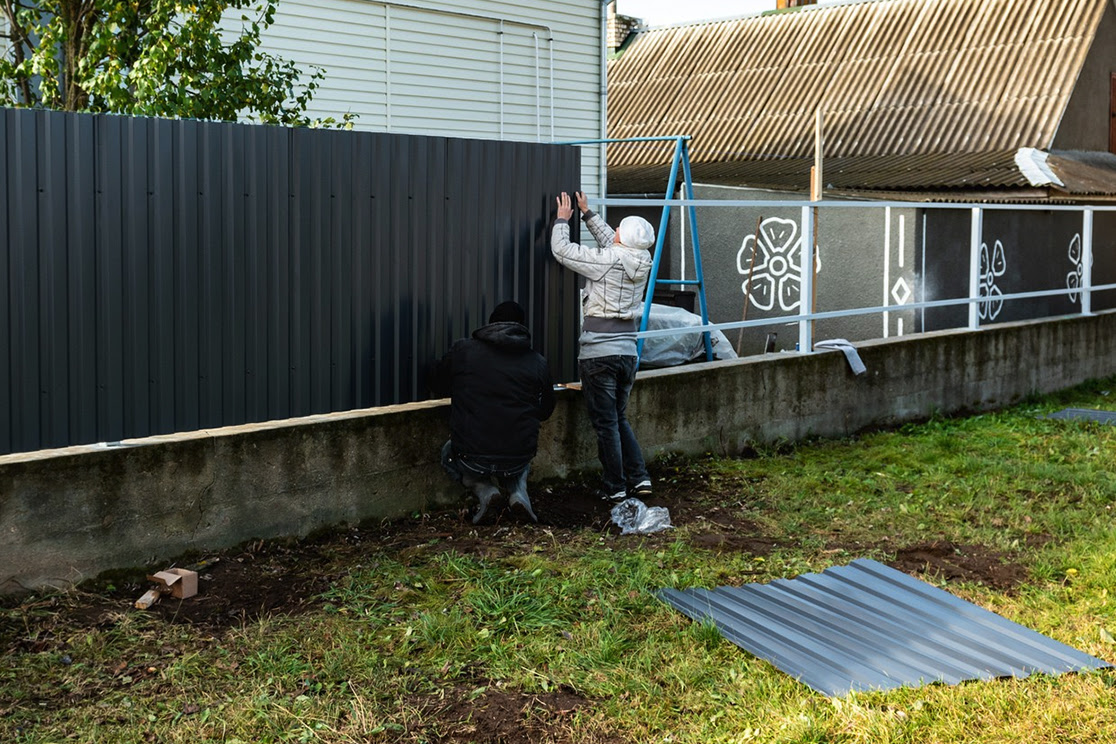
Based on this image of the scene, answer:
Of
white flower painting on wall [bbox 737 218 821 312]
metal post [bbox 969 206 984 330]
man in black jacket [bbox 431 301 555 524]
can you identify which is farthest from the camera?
white flower painting on wall [bbox 737 218 821 312]

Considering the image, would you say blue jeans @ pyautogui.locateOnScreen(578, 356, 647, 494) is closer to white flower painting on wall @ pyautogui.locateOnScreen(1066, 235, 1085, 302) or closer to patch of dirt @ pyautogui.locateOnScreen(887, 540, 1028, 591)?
patch of dirt @ pyautogui.locateOnScreen(887, 540, 1028, 591)

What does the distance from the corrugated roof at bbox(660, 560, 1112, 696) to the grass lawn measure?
114 millimetres

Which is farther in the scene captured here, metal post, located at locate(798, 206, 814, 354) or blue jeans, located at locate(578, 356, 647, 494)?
metal post, located at locate(798, 206, 814, 354)

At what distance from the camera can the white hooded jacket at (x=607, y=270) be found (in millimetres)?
7305

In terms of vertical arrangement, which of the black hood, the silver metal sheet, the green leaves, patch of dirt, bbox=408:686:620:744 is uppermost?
the green leaves

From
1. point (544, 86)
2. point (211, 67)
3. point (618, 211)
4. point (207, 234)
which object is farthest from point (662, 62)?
point (207, 234)

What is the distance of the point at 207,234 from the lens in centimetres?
601

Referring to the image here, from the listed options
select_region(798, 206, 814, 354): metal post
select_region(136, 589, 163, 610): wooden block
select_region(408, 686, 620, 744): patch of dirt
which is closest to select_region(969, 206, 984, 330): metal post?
select_region(798, 206, 814, 354): metal post

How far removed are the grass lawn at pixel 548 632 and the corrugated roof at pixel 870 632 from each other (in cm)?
11

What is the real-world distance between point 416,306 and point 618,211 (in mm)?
12038

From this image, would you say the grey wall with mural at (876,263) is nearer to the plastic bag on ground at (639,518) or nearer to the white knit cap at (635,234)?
the white knit cap at (635,234)

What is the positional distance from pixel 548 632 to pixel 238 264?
251 centimetres

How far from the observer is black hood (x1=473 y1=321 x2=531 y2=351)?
6750 mm

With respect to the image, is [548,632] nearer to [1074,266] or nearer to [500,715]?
[500,715]
